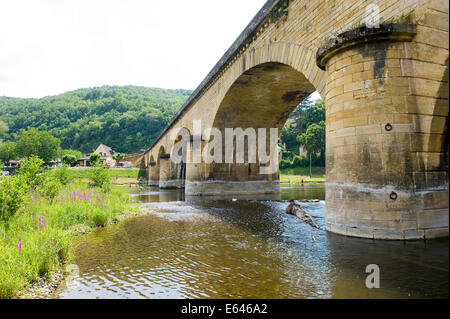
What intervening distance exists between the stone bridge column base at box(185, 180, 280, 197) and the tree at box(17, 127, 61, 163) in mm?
57462

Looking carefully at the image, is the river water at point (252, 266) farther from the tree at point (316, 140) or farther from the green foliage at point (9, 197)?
the tree at point (316, 140)

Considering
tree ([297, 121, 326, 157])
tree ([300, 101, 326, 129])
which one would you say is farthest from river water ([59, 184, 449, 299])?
tree ([300, 101, 326, 129])

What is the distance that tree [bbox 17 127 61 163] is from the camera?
6438 centimetres

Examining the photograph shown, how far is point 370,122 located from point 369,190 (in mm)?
1404

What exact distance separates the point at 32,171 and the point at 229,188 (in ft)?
42.5

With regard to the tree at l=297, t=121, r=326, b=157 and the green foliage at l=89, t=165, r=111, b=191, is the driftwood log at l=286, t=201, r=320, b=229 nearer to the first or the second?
the green foliage at l=89, t=165, r=111, b=191

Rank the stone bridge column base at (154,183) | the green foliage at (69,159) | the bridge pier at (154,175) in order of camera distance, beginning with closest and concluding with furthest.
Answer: the stone bridge column base at (154,183) → the bridge pier at (154,175) → the green foliage at (69,159)

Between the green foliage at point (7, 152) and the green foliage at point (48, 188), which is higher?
the green foliage at point (7, 152)

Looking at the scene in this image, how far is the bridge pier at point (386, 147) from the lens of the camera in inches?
208

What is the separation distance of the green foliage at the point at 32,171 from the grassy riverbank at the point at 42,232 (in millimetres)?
371

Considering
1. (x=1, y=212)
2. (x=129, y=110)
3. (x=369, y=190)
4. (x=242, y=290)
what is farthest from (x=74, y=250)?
(x=129, y=110)

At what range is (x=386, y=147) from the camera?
5.52 metres

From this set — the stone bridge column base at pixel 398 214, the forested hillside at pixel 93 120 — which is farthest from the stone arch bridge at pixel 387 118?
the forested hillside at pixel 93 120

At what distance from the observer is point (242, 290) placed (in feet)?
12.5
